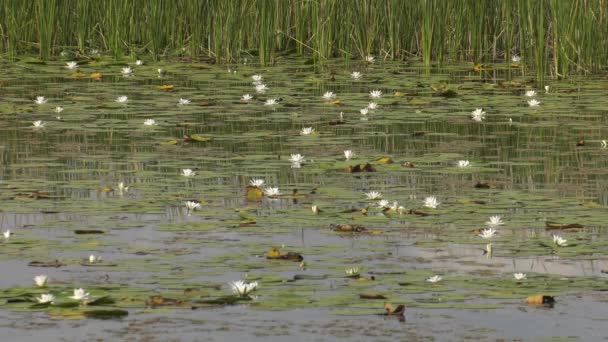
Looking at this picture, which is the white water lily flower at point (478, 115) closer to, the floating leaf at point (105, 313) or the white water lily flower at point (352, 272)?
the white water lily flower at point (352, 272)

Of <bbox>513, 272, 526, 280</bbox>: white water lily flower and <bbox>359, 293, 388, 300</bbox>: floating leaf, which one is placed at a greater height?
<bbox>513, 272, 526, 280</bbox>: white water lily flower

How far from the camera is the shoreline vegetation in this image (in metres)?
14.4

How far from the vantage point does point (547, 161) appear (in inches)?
333

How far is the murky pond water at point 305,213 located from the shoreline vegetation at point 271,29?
2.31 metres

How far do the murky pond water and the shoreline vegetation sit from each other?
2.31 metres

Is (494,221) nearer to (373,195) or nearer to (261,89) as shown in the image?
(373,195)

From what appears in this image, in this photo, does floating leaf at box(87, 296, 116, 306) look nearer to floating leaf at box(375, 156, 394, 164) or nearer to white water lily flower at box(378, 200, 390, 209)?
white water lily flower at box(378, 200, 390, 209)

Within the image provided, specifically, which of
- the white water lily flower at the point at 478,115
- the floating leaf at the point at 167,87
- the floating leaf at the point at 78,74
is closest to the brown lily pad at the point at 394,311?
the white water lily flower at the point at 478,115

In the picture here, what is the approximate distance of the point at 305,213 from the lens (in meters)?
6.73

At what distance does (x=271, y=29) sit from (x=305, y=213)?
7.72m

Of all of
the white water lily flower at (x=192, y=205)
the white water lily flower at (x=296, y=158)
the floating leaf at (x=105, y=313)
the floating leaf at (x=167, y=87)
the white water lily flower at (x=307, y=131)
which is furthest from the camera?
the floating leaf at (x=167, y=87)

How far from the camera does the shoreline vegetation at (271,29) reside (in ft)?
47.1

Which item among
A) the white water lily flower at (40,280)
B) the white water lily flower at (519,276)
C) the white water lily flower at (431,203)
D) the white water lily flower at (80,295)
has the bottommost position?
the white water lily flower at (519,276)

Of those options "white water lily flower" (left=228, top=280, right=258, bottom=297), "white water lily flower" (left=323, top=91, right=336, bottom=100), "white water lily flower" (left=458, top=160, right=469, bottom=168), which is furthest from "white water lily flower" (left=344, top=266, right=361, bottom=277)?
"white water lily flower" (left=323, top=91, right=336, bottom=100)
